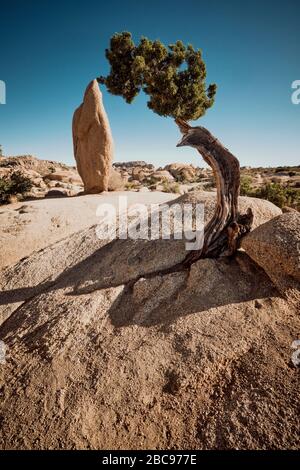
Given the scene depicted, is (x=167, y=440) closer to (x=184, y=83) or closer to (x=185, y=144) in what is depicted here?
(x=185, y=144)

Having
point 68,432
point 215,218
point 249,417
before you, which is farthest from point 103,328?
point 215,218

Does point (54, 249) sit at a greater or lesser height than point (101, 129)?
lesser

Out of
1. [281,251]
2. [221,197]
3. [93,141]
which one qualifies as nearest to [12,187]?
[93,141]

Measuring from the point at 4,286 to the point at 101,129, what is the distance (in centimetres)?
1022

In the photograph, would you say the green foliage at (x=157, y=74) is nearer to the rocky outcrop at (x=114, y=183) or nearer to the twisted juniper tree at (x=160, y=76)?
the twisted juniper tree at (x=160, y=76)

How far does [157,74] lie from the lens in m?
9.05

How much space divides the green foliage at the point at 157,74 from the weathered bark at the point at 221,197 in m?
5.69

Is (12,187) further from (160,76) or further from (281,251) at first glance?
(281,251)

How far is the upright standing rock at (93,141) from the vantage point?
12.7 meters

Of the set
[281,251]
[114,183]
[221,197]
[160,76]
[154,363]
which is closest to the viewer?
[154,363]

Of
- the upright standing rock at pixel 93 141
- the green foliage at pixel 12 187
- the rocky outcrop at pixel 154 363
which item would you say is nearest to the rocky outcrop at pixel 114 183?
the upright standing rock at pixel 93 141

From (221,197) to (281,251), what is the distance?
141cm

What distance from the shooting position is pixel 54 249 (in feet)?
19.5

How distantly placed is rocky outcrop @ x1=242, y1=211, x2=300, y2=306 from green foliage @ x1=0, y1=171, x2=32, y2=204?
12.4 meters
